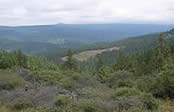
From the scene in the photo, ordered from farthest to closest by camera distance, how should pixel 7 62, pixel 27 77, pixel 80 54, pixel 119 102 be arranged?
pixel 80 54
pixel 7 62
pixel 27 77
pixel 119 102

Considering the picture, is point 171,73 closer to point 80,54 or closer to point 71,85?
point 71,85

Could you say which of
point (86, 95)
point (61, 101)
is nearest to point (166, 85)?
point (86, 95)

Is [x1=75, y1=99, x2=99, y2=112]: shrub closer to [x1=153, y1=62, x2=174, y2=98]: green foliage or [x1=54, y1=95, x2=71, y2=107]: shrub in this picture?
[x1=54, y1=95, x2=71, y2=107]: shrub

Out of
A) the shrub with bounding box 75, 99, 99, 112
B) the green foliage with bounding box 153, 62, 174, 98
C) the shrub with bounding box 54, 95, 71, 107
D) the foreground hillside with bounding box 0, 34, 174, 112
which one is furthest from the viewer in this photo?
the green foliage with bounding box 153, 62, 174, 98

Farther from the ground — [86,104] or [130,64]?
[86,104]

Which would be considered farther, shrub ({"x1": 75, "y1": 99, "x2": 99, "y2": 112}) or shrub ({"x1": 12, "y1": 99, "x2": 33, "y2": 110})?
shrub ({"x1": 12, "y1": 99, "x2": 33, "y2": 110})

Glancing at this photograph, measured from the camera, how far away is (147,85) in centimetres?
1677

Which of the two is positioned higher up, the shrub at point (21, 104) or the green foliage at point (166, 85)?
the shrub at point (21, 104)

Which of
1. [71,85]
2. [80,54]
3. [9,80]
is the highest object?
[9,80]

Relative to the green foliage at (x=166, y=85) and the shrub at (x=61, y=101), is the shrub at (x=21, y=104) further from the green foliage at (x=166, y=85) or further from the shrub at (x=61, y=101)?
the green foliage at (x=166, y=85)

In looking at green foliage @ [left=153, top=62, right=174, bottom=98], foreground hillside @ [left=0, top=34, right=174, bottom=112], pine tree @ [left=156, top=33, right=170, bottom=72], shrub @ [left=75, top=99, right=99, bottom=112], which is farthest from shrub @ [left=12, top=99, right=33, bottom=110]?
pine tree @ [left=156, top=33, right=170, bottom=72]

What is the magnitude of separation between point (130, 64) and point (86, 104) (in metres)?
31.3

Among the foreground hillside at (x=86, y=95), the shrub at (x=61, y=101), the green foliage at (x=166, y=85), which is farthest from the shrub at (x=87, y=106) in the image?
the green foliage at (x=166, y=85)

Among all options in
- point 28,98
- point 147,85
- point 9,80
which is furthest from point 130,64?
point 28,98
